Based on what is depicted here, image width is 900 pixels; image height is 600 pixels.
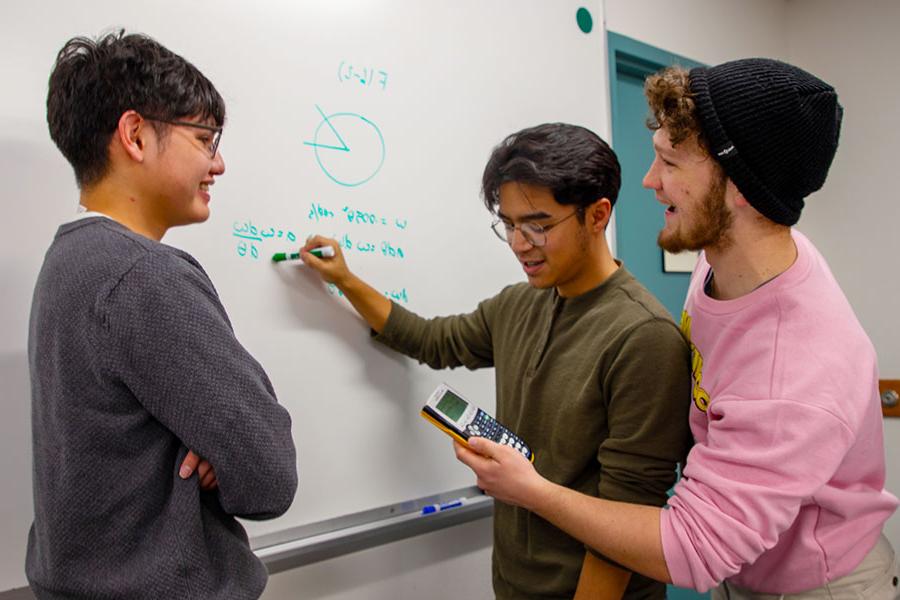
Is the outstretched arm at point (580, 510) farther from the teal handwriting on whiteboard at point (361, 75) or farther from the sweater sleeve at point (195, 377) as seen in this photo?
the teal handwriting on whiteboard at point (361, 75)

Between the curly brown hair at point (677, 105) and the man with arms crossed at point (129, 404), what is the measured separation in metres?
0.61

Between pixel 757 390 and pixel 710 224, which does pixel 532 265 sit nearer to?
pixel 710 224

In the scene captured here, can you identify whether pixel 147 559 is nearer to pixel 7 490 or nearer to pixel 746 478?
pixel 7 490

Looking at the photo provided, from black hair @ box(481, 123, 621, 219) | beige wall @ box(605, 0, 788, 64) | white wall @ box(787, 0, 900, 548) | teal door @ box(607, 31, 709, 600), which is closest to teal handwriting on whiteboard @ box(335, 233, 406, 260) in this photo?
black hair @ box(481, 123, 621, 219)

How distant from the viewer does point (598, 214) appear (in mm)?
1047

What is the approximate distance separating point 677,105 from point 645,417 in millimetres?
426

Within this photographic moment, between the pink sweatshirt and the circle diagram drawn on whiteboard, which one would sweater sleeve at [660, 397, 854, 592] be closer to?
the pink sweatshirt

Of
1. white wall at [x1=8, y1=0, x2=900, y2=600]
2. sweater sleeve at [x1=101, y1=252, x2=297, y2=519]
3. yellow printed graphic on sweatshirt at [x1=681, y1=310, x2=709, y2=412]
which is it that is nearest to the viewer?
sweater sleeve at [x1=101, y1=252, x2=297, y2=519]

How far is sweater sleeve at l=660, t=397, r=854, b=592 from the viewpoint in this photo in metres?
0.72

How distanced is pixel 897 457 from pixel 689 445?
5.41ft

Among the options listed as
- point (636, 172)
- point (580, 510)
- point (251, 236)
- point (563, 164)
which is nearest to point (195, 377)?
point (251, 236)

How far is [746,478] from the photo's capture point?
2.43 ft

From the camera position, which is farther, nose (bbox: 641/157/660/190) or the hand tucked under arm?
nose (bbox: 641/157/660/190)

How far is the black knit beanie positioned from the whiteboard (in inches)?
22.7
